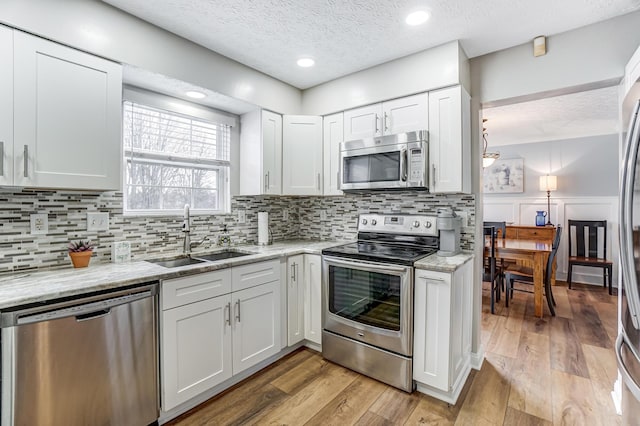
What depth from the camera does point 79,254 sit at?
1.84 meters

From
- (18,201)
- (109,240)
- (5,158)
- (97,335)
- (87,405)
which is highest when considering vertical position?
(5,158)

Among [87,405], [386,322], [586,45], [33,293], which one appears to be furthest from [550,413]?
[33,293]

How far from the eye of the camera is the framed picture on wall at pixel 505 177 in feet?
18.1

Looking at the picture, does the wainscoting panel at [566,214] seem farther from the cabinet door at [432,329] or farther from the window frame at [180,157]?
the window frame at [180,157]

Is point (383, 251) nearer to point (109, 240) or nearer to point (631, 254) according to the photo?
point (631, 254)

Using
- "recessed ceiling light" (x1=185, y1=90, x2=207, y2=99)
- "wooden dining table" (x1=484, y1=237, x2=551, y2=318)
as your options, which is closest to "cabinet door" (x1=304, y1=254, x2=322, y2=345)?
"recessed ceiling light" (x1=185, y1=90, x2=207, y2=99)

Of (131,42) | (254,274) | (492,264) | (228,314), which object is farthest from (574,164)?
(131,42)

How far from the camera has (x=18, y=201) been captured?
174 centimetres

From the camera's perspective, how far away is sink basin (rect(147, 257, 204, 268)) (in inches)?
88.4

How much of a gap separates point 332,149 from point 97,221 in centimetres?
193

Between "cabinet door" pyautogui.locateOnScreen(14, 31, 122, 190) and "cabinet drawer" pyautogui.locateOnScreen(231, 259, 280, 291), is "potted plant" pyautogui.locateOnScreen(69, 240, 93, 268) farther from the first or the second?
"cabinet drawer" pyautogui.locateOnScreen(231, 259, 280, 291)

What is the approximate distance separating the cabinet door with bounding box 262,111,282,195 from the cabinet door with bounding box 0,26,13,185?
161 cm

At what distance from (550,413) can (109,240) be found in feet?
9.87

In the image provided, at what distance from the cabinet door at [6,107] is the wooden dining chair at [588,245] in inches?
248
